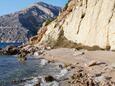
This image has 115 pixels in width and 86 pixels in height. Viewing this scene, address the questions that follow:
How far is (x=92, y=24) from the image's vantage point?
6794 cm

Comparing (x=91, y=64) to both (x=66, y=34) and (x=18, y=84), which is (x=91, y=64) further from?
(x=66, y=34)

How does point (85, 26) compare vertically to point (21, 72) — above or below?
above

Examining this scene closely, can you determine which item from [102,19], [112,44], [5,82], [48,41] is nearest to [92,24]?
[102,19]

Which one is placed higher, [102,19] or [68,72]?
[102,19]

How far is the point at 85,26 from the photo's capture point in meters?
72.8

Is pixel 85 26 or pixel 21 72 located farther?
pixel 85 26

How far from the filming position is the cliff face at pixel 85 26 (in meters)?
57.8

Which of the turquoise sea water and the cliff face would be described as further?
the cliff face

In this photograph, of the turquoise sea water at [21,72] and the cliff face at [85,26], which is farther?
the cliff face at [85,26]

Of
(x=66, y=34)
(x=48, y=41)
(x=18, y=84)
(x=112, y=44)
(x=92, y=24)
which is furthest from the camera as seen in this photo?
(x=48, y=41)

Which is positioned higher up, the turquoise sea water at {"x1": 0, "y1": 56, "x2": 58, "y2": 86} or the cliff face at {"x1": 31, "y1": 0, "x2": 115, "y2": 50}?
the cliff face at {"x1": 31, "y1": 0, "x2": 115, "y2": 50}

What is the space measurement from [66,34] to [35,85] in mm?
53250

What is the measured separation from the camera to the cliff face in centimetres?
5782

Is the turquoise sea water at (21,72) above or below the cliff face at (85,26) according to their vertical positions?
below
